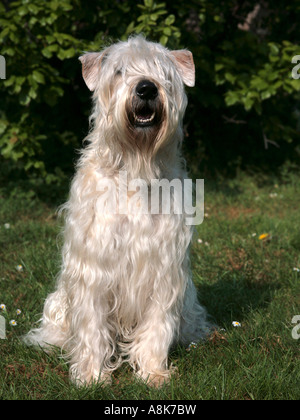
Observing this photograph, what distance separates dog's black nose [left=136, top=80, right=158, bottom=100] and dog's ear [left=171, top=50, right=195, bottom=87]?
361 millimetres

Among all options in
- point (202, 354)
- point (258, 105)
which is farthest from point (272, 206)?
point (202, 354)

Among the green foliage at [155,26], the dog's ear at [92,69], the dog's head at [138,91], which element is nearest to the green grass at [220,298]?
the dog's head at [138,91]

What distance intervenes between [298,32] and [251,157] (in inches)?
63.9

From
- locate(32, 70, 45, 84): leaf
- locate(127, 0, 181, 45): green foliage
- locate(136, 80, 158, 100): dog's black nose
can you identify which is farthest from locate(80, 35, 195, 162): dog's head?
locate(32, 70, 45, 84): leaf

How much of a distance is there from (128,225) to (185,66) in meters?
0.96

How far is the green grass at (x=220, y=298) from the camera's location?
2867 millimetres

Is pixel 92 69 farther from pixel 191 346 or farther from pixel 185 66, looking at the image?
pixel 191 346

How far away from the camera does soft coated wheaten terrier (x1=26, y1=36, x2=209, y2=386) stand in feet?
9.57

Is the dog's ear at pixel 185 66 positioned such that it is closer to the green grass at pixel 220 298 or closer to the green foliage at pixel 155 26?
the green grass at pixel 220 298

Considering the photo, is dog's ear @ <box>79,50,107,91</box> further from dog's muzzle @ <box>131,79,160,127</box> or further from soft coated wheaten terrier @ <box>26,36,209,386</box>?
dog's muzzle @ <box>131,79,160,127</box>

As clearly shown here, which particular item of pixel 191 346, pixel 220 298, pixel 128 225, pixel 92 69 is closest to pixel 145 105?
pixel 92 69

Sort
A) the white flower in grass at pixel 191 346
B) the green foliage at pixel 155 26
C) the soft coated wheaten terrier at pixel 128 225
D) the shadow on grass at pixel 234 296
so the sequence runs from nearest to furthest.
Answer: the soft coated wheaten terrier at pixel 128 225, the white flower in grass at pixel 191 346, the shadow on grass at pixel 234 296, the green foliage at pixel 155 26

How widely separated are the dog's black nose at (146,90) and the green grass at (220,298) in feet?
4.80

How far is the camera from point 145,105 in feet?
9.35
